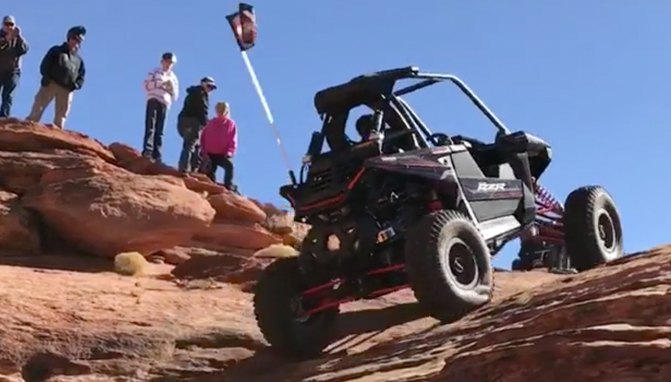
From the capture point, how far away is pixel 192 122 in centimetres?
1844

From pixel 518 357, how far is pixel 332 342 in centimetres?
448

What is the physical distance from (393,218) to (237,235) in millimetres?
8232

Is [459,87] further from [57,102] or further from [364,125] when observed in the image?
[57,102]

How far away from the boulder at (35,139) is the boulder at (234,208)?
2.14m

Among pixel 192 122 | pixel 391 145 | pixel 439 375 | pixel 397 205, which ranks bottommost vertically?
pixel 439 375

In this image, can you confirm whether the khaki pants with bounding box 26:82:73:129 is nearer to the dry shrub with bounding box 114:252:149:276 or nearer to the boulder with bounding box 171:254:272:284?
the dry shrub with bounding box 114:252:149:276

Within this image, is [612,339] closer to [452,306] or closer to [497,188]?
[452,306]

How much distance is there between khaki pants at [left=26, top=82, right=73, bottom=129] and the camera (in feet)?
57.5

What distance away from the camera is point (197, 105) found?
60.4 feet

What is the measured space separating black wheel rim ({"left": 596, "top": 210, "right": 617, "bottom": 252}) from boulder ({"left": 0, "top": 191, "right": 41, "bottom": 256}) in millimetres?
8162

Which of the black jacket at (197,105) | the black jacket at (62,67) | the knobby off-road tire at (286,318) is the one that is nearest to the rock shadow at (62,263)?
the black jacket at (62,67)

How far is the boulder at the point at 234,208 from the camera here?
18391 millimetres

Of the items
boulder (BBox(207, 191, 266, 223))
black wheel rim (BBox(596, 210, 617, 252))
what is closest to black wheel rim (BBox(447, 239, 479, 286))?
black wheel rim (BBox(596, 210, 617, 252))

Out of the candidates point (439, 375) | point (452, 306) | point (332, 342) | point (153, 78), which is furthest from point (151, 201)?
point (439, 375)
